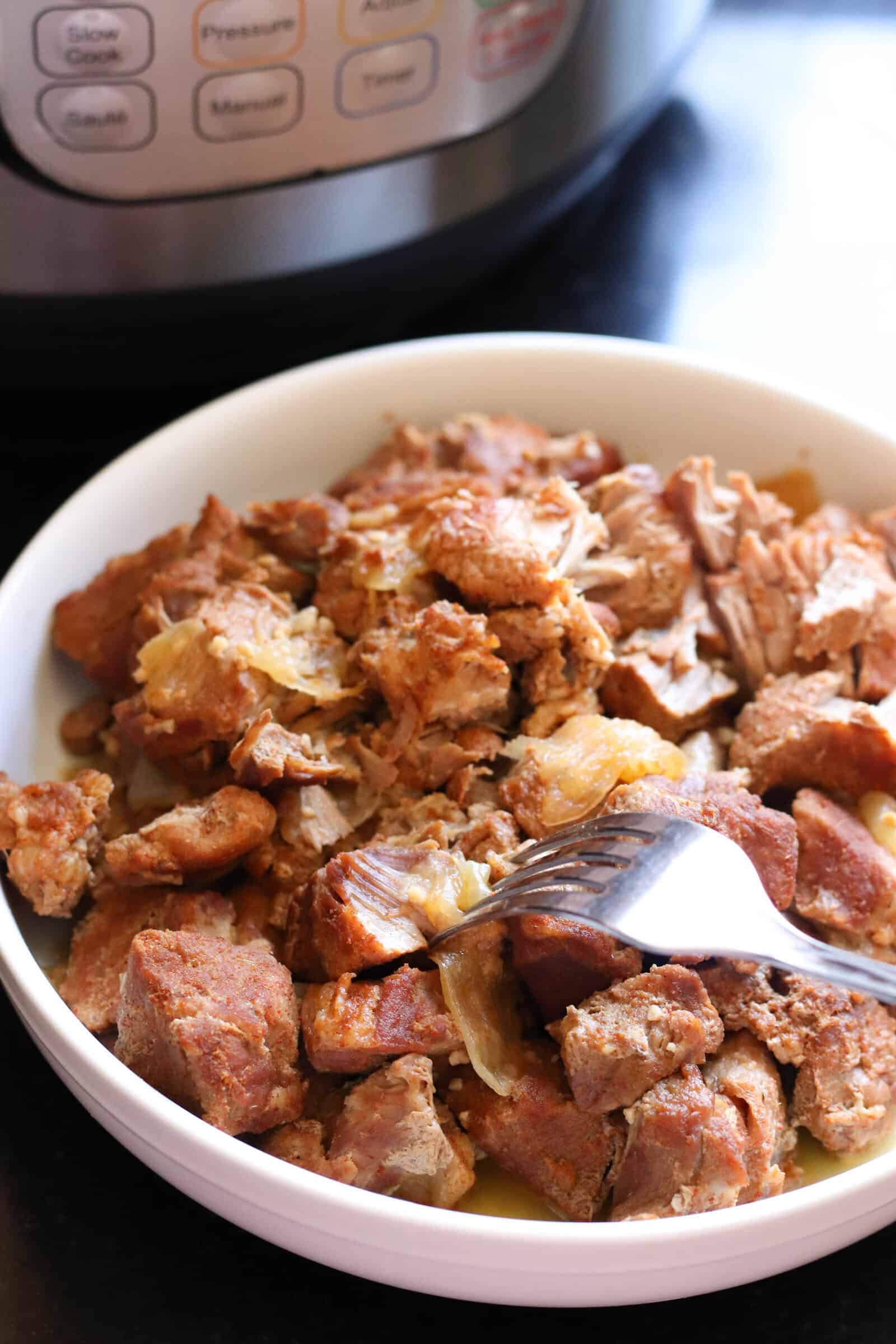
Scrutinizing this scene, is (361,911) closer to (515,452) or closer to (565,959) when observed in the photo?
(565,959)

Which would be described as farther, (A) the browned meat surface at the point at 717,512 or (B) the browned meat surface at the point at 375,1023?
(A) the browned meat surface at the point at 717,512

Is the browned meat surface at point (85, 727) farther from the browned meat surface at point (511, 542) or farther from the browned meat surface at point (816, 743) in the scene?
the browned meat surface at point (816, 743)

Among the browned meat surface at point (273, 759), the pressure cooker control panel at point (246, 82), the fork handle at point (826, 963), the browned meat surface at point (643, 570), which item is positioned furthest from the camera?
the browned meat surface at point (643, 570)

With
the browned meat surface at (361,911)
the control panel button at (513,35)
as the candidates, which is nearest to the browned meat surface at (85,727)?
the browned meat surface at (361,911)

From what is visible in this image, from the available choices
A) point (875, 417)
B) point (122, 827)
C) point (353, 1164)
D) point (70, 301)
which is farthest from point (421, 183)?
point (353, 1164)

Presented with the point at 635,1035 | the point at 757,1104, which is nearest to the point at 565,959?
the point at 635,1035

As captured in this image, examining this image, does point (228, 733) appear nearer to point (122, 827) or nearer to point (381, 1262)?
point (122, 827)

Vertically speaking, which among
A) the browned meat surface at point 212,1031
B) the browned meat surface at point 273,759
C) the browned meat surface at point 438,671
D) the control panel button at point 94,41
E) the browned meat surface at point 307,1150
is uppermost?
the control panel button at point 94,41

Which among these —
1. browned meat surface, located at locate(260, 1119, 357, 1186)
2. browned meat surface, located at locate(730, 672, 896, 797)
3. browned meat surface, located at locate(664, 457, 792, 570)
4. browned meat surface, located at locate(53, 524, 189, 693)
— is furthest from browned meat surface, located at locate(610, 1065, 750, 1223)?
browned meat surface, located at locate(53, 524, 189, 693)
